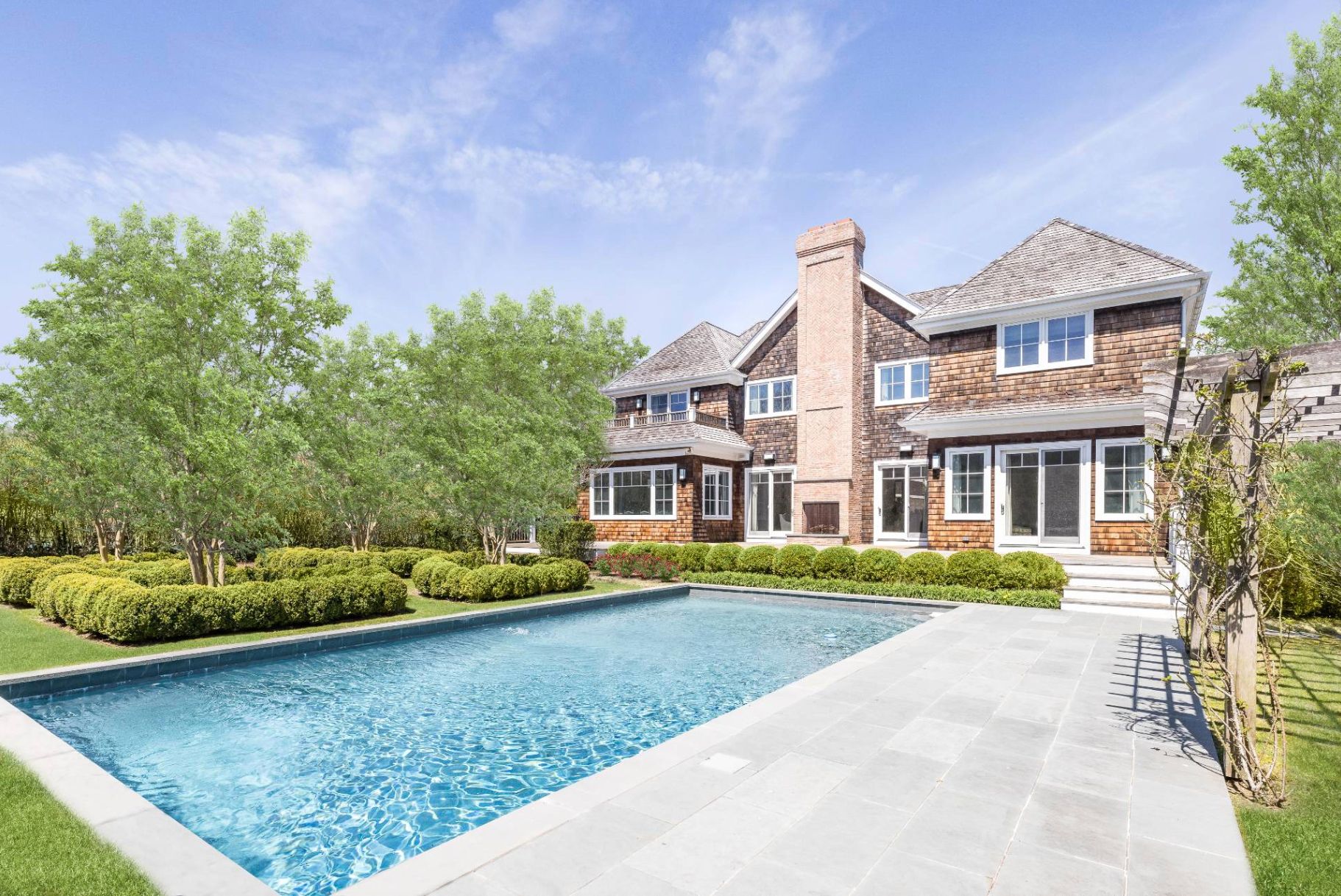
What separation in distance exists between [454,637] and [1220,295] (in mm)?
28559

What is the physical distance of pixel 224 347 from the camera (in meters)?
12.8

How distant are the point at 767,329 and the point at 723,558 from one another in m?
8.63

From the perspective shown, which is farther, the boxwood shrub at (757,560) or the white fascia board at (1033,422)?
the boxwood shrub at (757,560)

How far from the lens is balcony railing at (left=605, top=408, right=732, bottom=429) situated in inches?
893

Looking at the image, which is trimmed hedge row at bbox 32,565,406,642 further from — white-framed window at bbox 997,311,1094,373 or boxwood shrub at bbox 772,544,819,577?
white-framed window at bbox 997,311,1094,373

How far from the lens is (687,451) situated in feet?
70.9

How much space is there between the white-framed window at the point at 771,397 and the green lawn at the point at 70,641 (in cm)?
1255

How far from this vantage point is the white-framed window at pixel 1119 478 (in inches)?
599

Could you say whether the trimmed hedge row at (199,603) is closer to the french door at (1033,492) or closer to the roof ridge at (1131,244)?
the french door at (1033,492)

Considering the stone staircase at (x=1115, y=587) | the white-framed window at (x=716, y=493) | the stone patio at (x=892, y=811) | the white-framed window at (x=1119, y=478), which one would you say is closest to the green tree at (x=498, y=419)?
the white-framed window at (x=716, y=493)

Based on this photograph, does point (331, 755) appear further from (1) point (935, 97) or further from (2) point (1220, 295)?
(2) point (1220, 295)

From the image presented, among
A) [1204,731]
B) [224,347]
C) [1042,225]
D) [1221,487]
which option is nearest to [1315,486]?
[1204,731]

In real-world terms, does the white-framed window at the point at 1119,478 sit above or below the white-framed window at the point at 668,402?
below

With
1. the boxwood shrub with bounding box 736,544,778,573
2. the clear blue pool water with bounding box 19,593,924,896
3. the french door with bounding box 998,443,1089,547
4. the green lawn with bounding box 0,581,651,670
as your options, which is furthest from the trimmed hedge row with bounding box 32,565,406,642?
the french door with bounding box 998,443,1089,547
